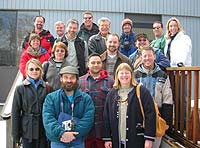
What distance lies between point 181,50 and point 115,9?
7728mm

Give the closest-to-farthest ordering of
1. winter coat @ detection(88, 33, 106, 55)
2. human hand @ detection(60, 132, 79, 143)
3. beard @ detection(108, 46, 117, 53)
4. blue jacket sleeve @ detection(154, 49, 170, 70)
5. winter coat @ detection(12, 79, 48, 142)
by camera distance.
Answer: human hand @ detection(60, 132, 79, 143) → winter coat @ detection(12, 79, 48, 142) → beard @ detection(108, 46, 117, 53) → blue jacket sleeve @ detection(154, 49, 170, 70) → winter coat @ detection(88, 33, 106, 55)

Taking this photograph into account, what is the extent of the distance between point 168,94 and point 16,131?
2102 mm

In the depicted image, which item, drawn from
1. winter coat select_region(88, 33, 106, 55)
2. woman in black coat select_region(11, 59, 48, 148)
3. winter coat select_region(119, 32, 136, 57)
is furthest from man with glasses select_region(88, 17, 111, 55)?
woman in black coat select_region(11, 59, 48, 148)

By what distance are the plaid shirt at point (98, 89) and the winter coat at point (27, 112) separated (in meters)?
0.59

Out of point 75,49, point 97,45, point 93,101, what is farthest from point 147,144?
point 97,45

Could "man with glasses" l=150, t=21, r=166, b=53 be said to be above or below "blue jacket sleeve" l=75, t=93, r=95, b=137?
above

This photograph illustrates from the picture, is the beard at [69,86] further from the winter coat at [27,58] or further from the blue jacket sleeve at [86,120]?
the winter coat at [27,58]

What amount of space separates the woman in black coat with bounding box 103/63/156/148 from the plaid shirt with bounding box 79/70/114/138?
19cm

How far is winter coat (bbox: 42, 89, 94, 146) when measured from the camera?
4.37 metres

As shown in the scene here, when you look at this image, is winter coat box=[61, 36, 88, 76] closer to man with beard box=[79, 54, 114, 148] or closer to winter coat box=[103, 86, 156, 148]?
man with beard box=[79, 54, 114, 148]

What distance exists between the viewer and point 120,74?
177 inches

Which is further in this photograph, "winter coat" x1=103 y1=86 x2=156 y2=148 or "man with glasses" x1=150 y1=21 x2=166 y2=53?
"man with glasses" x1=150 y1=21 x2=166 y2=53

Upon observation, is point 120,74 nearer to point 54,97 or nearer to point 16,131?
point 54,97

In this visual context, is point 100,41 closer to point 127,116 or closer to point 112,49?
point 112,49
